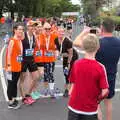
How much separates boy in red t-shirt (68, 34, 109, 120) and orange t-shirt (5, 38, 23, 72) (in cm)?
318

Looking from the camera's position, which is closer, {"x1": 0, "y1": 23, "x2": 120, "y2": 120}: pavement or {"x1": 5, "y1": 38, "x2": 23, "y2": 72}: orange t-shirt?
{"x1": 0, "y1": 23, "x2": 120, "y2": 120}: pavement

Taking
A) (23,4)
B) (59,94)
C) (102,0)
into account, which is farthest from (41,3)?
(59,94)

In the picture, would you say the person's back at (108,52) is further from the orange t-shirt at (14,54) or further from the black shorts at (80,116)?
the orange t-shirt at (14,54)

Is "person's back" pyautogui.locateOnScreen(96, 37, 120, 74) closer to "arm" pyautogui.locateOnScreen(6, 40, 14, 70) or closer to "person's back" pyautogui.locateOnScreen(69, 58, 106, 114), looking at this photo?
"person's back" pyautogui.locateOnScreen(69, 58, 106, 114)

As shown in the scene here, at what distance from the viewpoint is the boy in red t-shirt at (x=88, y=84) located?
5027 millimetres

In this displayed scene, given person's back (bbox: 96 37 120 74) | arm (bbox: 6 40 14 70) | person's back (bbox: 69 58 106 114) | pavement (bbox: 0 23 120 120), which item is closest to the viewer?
person's back (bbox: 69 58 106 114)

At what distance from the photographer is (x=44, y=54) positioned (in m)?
8.99

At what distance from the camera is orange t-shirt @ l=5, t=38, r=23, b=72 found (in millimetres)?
8086

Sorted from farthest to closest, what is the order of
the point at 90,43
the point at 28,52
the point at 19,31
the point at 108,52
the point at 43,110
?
the point at 28,52
the point at 43,110
the point at 19,31
the point at 108,52
the point at 90,43

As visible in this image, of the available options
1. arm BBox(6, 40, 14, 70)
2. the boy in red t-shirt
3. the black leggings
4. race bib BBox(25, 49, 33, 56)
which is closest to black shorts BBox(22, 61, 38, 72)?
race bib BBox(25, 49, 33, 56)

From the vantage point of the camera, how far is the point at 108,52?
20.4ft

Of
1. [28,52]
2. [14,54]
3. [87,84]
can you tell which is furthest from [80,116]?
[28,52]

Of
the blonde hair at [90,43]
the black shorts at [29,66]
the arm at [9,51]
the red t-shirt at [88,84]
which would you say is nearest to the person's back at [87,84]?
the red t-shirt at [88,84]

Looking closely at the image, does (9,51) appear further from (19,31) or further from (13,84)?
(13,84)
